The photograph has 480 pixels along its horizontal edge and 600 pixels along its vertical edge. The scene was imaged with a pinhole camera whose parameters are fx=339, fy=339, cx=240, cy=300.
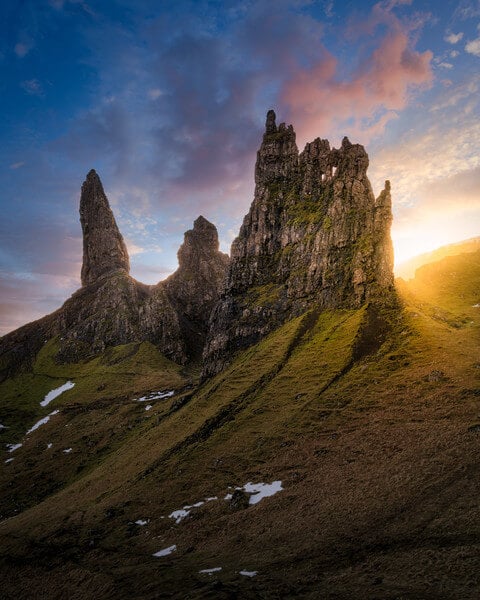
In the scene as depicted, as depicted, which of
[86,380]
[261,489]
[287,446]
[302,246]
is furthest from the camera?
[86,380]

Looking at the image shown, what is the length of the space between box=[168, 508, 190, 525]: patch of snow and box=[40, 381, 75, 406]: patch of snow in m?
119

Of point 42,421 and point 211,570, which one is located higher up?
point 211,570

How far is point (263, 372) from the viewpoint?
8088cm

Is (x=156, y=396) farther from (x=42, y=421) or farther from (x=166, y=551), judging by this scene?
(x=166, y=551)

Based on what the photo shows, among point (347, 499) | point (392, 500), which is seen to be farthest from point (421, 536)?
point (347, 499)

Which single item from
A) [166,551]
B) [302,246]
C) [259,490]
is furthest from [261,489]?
[302,246]

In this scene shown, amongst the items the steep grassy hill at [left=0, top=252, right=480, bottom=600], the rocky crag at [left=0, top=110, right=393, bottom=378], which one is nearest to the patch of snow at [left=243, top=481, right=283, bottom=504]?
the steep grassy hill at [left=0, top=252, right=480, bottom=600]

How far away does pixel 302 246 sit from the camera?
11006cm

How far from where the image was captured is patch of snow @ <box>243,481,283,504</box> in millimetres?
43812

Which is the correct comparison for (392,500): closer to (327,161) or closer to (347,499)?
(347,499)

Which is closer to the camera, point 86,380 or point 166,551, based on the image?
point 166,551

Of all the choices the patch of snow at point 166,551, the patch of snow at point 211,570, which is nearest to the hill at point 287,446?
the patch of snow at point 211,570

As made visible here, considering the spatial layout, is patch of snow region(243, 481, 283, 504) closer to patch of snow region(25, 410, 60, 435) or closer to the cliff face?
the cliff face

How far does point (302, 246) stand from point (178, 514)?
8374 cm
